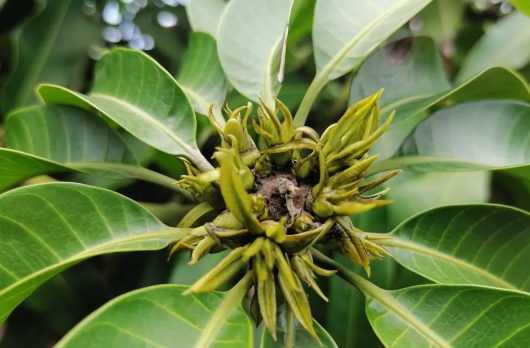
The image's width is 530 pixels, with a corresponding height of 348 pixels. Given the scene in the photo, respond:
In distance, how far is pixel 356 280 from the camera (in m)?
0.64

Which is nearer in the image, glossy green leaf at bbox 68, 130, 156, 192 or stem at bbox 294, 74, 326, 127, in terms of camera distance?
stem at bbox 294, 74, 326, 127

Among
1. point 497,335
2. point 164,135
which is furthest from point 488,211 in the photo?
point 164,135

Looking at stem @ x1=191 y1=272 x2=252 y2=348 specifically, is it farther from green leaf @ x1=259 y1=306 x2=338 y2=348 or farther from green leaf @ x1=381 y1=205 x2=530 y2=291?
green leaf @ x1=381 y1=205 x2=530 y2=291

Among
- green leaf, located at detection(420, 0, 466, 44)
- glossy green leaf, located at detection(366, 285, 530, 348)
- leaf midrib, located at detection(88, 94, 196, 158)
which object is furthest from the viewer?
green leaf, located at detection(420, 0, 466, 44)

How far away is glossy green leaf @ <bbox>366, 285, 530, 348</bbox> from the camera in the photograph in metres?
0.53

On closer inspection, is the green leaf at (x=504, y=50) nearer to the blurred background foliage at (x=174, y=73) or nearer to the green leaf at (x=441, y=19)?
the blurred background foliage at (x=174, y=73)

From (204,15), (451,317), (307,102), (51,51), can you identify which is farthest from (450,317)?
(51,51)

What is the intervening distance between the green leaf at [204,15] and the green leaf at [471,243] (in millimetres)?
511

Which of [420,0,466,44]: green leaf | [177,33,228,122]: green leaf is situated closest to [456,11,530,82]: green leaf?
[420,0,466,44]: green leaf

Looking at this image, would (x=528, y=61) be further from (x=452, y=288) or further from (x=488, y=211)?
(x=452, y=288)

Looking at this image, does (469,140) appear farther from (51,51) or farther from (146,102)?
(51,51)

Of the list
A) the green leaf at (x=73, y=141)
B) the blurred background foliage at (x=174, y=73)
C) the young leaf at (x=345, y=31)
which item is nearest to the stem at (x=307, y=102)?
the young leaf at (x=345, y=31)

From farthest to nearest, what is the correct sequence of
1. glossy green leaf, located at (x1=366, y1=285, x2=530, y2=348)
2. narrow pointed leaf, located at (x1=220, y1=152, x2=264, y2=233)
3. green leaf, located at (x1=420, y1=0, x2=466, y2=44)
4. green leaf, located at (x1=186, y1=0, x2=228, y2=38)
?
1. green leaf, located at (x1=420, y1=0, x2=466, y2=44)
2. green leaf, located at (x1=186, y1=0, x2=228, y2=38)
3. glossy green leaf, located at (x1=366, y1=285, x2=530, y2=348)
4. narrow pointed leaf, located at (x1=220, y1=152, x2=264, y2=233)

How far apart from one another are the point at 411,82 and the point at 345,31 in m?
0.16
